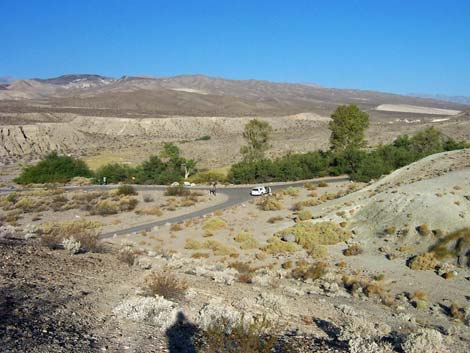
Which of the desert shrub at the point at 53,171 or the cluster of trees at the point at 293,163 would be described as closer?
the cluster of trees at the point at 293,163

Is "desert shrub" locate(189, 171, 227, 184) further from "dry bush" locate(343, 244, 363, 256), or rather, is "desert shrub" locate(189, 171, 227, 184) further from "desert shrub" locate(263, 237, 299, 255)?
"dry bush" locate(343, 244, 363, 256)

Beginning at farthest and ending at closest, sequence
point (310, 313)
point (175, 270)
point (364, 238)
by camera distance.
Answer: point (364, 238) → point (175, 270) → point (310, 313)

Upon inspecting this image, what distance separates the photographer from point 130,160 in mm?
84125

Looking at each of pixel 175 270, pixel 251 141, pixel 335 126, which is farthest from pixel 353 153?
pixel 175 270

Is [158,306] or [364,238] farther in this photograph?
[364,238]

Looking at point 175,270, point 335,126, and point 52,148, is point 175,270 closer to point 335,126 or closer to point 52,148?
point 335,126

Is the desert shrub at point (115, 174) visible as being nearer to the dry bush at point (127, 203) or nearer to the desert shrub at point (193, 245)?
the dry bush at point (127, 203)

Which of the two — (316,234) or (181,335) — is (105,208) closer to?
(316,234)

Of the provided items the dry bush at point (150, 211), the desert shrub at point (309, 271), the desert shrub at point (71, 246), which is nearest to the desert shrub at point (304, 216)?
the desert shrub at point (309, 271)

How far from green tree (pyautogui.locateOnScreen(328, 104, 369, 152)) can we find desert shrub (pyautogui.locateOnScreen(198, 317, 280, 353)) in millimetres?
53156

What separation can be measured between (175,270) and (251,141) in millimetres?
47885

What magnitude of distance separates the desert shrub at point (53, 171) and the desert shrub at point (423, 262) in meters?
51.6

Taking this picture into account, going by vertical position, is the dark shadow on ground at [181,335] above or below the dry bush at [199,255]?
above

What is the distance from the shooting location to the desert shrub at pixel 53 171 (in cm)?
6300
